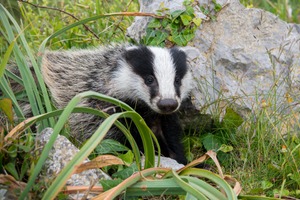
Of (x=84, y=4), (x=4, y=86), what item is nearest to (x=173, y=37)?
(x=84, y=4)

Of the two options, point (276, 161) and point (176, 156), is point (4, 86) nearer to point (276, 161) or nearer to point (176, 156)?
point (176, 156)

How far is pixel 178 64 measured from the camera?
4.76 m

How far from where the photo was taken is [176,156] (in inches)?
193

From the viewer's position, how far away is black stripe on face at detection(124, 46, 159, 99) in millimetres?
4580

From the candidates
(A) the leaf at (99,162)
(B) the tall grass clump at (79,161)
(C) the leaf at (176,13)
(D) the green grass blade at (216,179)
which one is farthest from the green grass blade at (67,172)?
(C) the leaf at (176,13)

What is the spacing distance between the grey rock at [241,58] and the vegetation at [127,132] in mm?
138

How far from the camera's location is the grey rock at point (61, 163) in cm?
359

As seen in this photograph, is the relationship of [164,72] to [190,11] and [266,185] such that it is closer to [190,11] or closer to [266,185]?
[190,11]

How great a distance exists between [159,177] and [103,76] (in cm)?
142

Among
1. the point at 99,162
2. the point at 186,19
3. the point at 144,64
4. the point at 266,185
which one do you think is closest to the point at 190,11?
the point at 186,19

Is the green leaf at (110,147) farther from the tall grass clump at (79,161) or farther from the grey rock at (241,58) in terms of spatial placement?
the grey rock at (241,58)

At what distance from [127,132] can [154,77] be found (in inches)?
42.3

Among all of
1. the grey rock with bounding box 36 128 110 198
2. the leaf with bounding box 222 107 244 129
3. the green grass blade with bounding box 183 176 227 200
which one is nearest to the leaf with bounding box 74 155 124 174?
the grey rock with bounding box 36 128 110 198

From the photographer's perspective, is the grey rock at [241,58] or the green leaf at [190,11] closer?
the grey rock at [241,58]
